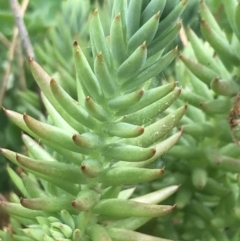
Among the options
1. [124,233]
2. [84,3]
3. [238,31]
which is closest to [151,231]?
[124,233]

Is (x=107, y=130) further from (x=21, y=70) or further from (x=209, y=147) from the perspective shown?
(x=21, y=70)

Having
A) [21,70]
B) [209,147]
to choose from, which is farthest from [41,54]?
[209,147]

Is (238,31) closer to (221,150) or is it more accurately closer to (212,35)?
(212,35)

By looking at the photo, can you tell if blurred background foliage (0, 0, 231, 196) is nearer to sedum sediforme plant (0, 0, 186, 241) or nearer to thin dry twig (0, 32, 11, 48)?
thin dry twig (0, 32, 11, 48)

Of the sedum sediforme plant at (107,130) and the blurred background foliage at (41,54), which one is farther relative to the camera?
the blurred background foliage at (41,54)

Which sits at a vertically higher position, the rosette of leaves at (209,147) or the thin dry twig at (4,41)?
the thin dry twig at (4,41)

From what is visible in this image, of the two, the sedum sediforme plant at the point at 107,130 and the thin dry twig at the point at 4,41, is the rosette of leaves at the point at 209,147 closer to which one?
the sedum sediforme plant at the point at 107,130

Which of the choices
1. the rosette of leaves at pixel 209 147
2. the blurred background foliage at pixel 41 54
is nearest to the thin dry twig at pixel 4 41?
the blurred background foliage at pixel 41 54
